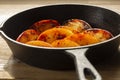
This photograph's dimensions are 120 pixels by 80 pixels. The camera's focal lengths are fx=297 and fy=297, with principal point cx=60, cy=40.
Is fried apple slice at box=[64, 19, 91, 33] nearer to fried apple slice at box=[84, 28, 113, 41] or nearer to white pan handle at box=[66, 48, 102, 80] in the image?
fried apple slice at box=[84, 28, 113, 41]

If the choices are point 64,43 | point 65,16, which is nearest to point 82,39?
point 64,43

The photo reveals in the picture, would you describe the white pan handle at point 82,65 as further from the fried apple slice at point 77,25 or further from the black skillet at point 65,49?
the fried apple slice at point 77,25

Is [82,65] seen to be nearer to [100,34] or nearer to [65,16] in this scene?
[100,34]

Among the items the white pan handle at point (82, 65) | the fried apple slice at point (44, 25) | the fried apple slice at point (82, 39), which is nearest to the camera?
the white pan handle at point (82, 65)

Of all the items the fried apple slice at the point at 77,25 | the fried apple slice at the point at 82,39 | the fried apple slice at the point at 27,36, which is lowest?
the fried apple slice at the point at 27,36

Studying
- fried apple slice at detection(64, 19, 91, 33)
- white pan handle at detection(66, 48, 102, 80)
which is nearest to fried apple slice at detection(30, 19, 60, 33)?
fried apple slice at detection(64, 19, 91, 33)

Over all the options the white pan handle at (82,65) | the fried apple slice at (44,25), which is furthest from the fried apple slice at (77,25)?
the white pan handle at (82,65)

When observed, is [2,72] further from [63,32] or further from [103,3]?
[103,3]
